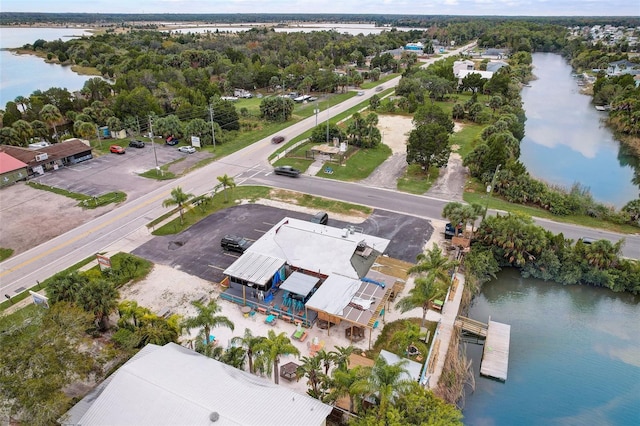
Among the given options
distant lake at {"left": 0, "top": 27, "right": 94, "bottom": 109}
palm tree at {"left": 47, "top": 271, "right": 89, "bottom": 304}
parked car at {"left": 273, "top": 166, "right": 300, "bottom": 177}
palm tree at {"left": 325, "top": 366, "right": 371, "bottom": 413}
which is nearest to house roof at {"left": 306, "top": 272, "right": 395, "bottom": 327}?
palm tree at {"left": 325, "top": 366, "right": 371, "bottom": 413}

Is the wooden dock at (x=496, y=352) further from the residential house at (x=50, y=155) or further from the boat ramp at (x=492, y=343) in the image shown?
the residential house at (x=50, y=155)

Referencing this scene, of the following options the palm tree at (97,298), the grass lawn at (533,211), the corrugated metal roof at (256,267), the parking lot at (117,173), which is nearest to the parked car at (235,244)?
the corrugated metal roof at (256,267)

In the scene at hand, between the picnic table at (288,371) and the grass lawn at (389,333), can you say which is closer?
the picnic table at (288,371)

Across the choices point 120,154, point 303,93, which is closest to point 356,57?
point 303,93

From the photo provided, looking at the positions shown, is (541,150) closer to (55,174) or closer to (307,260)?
(307,260)

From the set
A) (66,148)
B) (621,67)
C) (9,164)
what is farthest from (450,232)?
(621,67)

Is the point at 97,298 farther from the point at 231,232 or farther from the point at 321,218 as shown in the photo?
the point at 321,218
